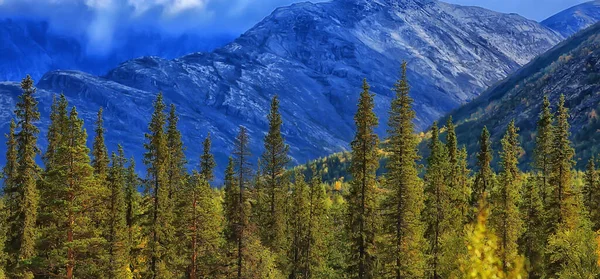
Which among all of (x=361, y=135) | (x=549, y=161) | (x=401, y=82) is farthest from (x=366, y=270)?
(x=549, y=161)

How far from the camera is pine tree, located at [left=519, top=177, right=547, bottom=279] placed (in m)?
51.6

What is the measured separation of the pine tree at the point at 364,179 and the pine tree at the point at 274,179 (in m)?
10.8

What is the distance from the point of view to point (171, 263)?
45.6 meters

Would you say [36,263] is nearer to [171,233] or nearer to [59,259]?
[59,259]

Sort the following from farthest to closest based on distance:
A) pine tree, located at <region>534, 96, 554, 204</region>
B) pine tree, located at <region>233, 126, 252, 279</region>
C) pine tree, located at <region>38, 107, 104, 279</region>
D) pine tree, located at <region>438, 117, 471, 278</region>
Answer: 1. pine tree, located at <region>534, 96, 554, 204</region>
2. pine tree, located at <region>233, 126, 252, 279</region>
3. pine tree, located at <region>438, 117, 471, 278</region>
4. pine tree, located at <region>38, 107, 104, 279</region>

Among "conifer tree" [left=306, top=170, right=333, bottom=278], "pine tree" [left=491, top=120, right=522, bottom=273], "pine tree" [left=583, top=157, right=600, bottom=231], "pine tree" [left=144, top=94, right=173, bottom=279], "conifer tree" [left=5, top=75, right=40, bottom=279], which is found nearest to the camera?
"conifer tree" [left=5, top=75, right=40, bottom=279]

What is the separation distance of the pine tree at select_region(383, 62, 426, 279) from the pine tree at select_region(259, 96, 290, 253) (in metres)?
13.2

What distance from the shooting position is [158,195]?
43.7m

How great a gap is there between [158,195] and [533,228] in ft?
108

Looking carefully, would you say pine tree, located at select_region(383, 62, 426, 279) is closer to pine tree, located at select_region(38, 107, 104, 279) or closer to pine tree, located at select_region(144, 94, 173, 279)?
pine tree, located at select_region(144, 94, 173, 279)

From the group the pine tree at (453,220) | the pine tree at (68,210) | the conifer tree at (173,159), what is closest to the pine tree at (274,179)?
the conifer tree at (173,159)

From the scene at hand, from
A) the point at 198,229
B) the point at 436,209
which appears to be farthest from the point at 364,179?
the point at 198,229

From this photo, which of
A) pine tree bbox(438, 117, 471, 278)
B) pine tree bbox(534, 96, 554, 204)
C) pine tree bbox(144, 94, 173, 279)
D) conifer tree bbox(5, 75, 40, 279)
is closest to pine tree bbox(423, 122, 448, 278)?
pine tree bbox(438, 117, 471, 278)

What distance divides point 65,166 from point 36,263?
5.81 metres
